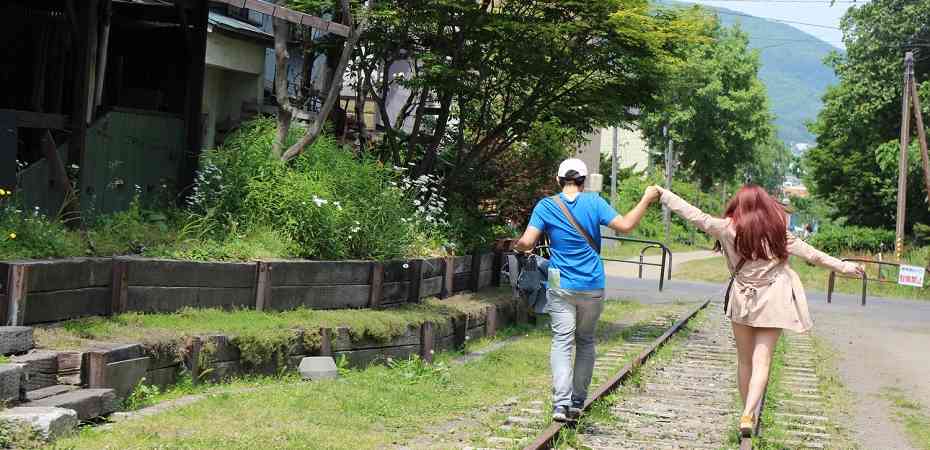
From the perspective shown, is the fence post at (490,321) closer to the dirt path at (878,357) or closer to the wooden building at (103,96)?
the wooden building at (103,96)

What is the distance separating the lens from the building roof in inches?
785

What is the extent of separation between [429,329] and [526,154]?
308 inches

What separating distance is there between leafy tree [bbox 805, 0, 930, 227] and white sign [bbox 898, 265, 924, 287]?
15.1 metres

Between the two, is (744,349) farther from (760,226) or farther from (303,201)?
(303,201)

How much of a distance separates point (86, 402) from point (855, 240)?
4878 cm

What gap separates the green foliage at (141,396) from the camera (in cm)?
851

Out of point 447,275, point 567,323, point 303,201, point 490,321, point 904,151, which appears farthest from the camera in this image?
point 904,151

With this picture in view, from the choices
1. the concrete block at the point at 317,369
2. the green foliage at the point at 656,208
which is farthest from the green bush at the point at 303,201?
the green foliage at the point at 656,208

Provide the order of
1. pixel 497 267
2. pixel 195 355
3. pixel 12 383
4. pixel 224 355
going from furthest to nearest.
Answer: pixel 497 267 < pixel 224 355 < pixel 195 355 < pixel 12 383

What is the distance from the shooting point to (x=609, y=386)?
10.7 m

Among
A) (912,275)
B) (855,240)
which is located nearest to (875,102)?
(855,240)

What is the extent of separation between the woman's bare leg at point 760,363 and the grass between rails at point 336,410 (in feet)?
7.03

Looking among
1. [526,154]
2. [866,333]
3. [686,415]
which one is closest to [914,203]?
[866,333]

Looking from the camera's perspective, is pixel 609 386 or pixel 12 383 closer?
pixel 12 383
